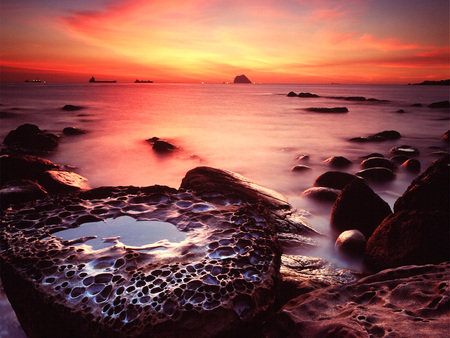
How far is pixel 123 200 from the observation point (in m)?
2.55

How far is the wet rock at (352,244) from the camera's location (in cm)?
296

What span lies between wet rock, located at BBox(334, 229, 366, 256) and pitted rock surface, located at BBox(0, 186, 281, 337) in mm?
1241

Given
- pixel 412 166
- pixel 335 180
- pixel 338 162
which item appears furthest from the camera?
pixel 338 162

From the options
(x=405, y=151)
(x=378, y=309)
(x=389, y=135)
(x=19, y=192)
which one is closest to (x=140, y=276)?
(x=378, y=309)

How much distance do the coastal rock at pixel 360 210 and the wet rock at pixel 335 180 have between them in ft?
4.26

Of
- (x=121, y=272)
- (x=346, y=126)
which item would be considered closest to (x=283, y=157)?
(x=121, y=272)

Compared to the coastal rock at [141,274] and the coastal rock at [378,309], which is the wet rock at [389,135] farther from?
the coastal rock at [141,274]

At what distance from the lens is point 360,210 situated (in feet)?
11.1

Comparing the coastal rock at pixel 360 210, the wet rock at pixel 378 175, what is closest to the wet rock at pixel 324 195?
the coastal rock at pixel 360 210

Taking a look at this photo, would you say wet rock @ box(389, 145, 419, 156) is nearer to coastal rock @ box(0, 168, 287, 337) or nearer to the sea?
the sea

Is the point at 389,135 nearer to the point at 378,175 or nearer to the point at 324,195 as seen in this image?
the point at 378,175

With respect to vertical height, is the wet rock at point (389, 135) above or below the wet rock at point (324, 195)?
above

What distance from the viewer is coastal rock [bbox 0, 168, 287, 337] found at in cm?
147

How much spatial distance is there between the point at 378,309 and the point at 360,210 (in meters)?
1.90
